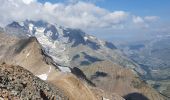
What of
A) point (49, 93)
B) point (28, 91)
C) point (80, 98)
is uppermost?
point (28, 91)

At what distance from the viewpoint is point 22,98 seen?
214 feet

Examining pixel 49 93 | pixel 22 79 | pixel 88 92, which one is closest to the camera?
pixel 22 79

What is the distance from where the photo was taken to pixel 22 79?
7681 cm

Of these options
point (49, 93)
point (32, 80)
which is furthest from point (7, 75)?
point (49, 93)

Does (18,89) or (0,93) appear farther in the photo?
(18,89)

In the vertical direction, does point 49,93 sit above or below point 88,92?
above

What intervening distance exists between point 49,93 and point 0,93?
4166cm

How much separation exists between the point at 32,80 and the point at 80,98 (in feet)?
254

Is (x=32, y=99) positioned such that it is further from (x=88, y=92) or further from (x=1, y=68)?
(x=88, y=92)

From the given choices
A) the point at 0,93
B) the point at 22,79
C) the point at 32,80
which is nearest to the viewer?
the point at 0,93

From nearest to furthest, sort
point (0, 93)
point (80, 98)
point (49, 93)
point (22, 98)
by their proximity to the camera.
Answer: point (0, 93), point (22, 98), point (49, 93), point (80, 98)

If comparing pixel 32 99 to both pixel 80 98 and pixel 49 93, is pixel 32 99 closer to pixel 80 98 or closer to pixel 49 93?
pixel 49 93

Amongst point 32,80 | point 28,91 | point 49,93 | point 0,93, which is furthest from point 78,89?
point 0,93

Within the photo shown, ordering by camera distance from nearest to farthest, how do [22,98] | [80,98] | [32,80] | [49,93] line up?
1. [22,98]
2. [32,80]
3. [49,93]
4. [80,98]
